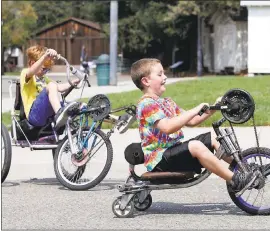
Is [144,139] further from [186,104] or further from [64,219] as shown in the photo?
[186,104]

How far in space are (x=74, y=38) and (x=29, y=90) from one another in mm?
61314

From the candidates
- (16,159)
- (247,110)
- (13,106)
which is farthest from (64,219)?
(16,159)

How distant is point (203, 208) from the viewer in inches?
306

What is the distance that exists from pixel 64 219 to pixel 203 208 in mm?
1279

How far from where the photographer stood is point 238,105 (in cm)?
700

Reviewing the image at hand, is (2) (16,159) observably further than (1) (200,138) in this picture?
Yes

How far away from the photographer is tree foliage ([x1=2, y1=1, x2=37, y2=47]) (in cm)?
5875

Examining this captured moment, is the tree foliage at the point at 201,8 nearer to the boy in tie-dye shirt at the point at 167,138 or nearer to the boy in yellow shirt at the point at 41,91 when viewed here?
the boy in yellow shirt at the point at 41,91

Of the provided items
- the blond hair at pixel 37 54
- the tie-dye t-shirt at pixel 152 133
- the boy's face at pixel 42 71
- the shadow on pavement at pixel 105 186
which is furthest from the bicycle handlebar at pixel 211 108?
the boy's face at pixel 42 71

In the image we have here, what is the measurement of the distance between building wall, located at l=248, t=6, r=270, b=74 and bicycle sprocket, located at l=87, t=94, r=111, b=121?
2601 cm

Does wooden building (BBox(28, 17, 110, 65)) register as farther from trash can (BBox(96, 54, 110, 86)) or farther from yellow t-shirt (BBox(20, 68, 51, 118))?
yellow t-shirt (BBox(20, 68, 51, 118))

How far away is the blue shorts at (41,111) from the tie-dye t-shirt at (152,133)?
7.91 feet

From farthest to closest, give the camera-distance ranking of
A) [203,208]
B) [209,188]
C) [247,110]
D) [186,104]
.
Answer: [186,104] → [209,188] → [203,208] → [247,110]

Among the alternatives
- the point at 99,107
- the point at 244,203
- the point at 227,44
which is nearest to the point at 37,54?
the point at 99,107
